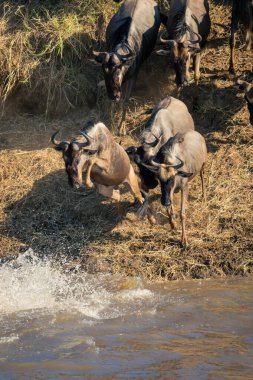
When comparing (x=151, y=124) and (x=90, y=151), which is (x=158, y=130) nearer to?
(x=151, y=124)

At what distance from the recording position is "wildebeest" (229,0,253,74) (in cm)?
1327

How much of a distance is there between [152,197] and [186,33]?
2640 mm

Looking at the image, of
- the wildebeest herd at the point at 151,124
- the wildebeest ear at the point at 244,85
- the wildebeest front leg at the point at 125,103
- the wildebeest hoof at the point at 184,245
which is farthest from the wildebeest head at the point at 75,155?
the wildebeest ear at the point at 244,85

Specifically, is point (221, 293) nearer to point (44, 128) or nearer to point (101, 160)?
point (101, 160)

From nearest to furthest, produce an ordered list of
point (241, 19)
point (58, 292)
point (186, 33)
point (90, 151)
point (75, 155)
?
point (58, 292)
point (75, 155)
point (90, 151)
point (186, 33)
point (241, 19)

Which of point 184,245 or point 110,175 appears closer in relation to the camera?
point 184,245

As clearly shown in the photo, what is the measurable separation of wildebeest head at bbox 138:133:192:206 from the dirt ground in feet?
1.96

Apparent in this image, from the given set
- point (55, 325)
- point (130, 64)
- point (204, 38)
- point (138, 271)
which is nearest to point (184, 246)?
point (138, 271)

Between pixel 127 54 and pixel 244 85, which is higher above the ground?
pixel 127 54

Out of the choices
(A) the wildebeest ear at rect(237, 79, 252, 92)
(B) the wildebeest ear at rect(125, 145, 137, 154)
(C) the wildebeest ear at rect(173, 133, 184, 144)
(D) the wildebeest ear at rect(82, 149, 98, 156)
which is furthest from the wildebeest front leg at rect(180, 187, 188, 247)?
(A) the wildebeest ear at rect(237, 79, 252, 92)

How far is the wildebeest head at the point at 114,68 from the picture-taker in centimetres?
1267

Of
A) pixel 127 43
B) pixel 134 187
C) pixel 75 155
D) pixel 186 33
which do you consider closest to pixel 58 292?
pixel 75 155

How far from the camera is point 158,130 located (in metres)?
11.6

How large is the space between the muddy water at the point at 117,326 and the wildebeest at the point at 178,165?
1145mm
